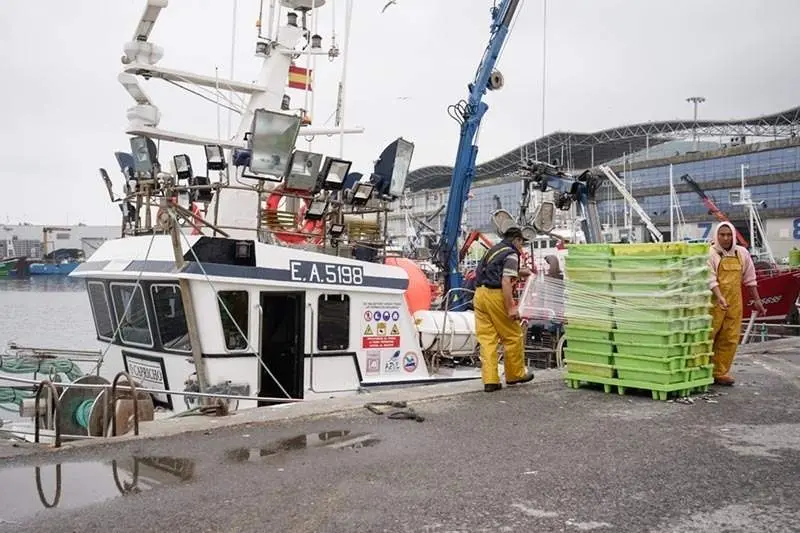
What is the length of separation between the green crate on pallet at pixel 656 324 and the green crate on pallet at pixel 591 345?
0.26m

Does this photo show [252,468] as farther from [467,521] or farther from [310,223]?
[310,223]

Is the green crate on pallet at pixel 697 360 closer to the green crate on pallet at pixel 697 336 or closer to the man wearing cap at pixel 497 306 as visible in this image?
the green crate on pallet at pixel 697 336

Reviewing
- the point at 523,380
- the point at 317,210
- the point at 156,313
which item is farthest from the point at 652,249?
the point at 156,313

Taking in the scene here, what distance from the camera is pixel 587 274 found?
7.31m

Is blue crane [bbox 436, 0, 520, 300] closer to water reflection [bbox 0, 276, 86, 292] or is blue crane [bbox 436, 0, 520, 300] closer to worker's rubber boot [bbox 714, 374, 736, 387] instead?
worker's rubber boot [bbox 714, 374, 736, 387]

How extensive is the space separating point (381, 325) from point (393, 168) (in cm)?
226

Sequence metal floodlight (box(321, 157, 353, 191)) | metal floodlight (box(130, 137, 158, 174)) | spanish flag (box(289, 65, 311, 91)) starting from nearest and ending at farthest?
metal floodlight (box(321, 157, 353, 191)) < metal floodlight (box(130, 137, 158, 174)) < spanish flag (box(289, 65, 311, 91))

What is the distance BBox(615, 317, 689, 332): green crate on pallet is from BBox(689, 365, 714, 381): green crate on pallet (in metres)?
0.44

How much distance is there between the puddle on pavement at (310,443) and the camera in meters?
5.04

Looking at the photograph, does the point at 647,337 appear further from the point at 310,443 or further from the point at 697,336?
the point at 310,443

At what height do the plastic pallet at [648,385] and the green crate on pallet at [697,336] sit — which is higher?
the green crate on pallet at [697,336]

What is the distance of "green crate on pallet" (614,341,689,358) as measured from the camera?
658cm

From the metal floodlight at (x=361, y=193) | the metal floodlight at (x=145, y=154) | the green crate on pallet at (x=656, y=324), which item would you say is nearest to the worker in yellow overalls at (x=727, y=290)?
the green crate on pallet at (x=656, y=324)

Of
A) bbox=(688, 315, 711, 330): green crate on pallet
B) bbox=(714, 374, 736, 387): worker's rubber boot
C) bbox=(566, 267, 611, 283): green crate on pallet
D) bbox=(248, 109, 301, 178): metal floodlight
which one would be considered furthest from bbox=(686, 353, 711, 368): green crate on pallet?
bbox=(248, 109, 301, 178): metal floodlight
